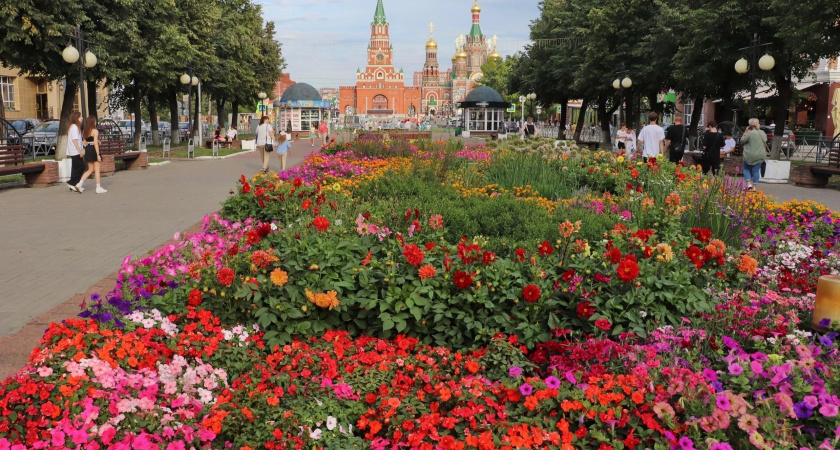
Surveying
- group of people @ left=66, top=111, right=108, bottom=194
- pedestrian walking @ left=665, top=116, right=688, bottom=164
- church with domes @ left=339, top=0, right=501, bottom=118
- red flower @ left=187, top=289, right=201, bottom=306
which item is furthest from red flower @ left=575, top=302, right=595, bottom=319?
church with domes @ left=339, top=0, right=501, bottom=118

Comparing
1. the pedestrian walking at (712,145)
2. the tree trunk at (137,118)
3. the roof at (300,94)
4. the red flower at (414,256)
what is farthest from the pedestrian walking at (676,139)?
the roof at (300,94)

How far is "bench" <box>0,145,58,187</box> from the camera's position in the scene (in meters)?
15.0

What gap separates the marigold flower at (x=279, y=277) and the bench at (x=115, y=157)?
1668 centimetres

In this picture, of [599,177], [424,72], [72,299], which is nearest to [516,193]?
[599,177]

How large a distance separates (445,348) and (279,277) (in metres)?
0.93

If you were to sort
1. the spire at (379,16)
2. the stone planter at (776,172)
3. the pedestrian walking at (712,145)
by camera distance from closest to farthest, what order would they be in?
the pedestrian walking at (712,145)
the stone planter at (776,172)
the spire at (379,16)

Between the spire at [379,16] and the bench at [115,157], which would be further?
the spire at [379,16]

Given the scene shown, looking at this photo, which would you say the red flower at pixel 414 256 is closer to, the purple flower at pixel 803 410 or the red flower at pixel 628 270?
the red flower at pixel 628 270

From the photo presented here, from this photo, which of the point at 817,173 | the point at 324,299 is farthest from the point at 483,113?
the point at 324,299

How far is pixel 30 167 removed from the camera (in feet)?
49.4

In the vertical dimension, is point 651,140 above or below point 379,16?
below

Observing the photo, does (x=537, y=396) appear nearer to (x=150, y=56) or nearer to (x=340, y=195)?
(x=340, y=195)

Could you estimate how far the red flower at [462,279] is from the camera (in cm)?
389

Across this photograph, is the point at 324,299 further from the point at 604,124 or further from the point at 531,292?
the point at 604,124
